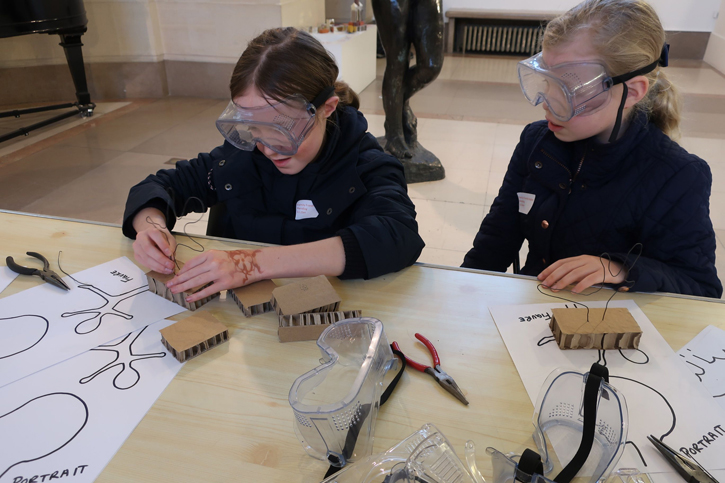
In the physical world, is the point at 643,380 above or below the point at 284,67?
below

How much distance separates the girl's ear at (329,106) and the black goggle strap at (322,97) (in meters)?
0.02

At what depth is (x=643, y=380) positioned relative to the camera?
2.49ft

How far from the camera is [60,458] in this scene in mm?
646

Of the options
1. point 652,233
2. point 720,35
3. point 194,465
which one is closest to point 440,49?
point 652,233

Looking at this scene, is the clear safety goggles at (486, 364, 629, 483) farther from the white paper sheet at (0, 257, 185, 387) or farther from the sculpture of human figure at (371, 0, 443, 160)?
the sculpture of human figure at (371, 0, 443, 160)

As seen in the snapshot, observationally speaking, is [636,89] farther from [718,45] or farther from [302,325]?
[718,45]

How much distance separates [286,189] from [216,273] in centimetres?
35

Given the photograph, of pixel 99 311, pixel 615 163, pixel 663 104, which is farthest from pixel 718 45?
pixel 99 311

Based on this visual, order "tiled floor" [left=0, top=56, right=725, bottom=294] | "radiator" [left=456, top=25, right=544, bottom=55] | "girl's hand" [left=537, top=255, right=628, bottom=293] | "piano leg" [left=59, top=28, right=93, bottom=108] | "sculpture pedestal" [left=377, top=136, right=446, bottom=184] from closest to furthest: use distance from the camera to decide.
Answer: "girl's hand" [left=537, top=255, right=628, bottom=293], "tiled floor" [left=0, top=56, right=725, bottom=294], "sculpture pedestal" [left=377, top=136, right=446, bottom=184], "piano leg" [left=59, top=28, right=93, bottom=108], "radiator" [left=456, top=25, right=544, bottom=55]

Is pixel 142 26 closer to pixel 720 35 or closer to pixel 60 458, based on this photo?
pixel 60 458

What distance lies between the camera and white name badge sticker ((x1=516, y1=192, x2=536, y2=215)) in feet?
4.43

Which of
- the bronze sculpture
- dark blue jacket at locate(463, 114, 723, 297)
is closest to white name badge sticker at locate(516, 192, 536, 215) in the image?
dark blue jacket at locate(463, 114, 723, 297)

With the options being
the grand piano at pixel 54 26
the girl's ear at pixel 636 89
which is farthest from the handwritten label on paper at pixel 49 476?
the grand piano at pixel 54 26

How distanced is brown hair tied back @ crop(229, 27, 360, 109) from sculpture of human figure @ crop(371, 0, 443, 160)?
1.92 meters
